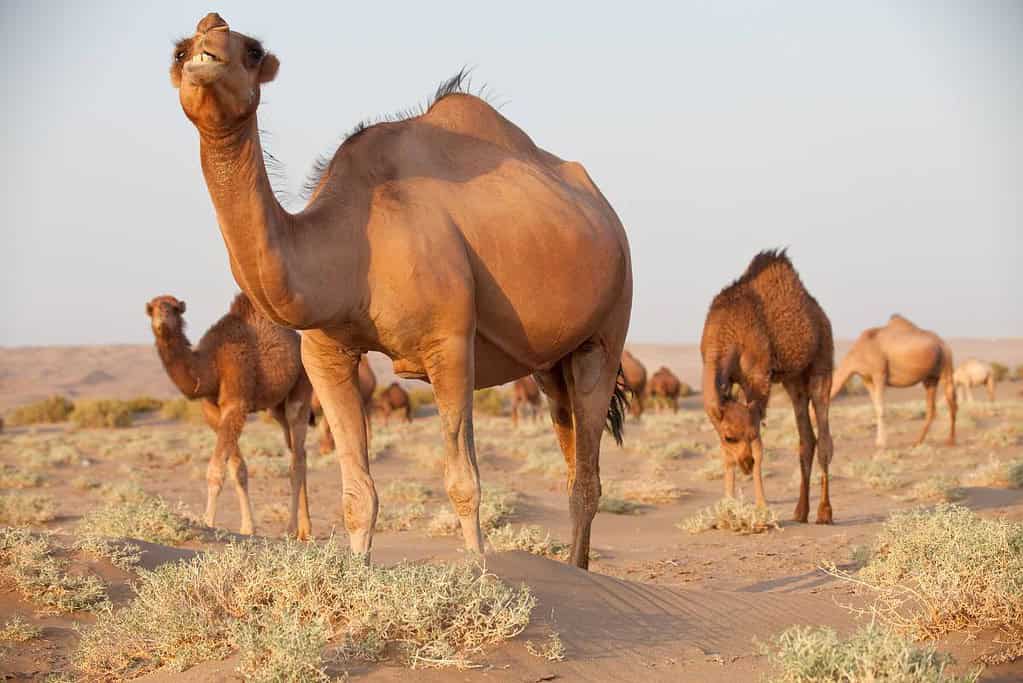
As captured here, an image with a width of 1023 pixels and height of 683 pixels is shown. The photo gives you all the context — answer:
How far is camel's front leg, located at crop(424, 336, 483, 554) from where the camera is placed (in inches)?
232

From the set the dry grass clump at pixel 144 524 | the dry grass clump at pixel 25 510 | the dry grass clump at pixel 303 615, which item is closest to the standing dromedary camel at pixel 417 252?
the dry grass clump at pixel 303 615

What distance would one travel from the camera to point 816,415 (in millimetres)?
13500

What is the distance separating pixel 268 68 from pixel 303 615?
2.56 meters

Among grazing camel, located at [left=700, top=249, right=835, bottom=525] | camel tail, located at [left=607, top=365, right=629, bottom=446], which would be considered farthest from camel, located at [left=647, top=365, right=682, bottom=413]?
camel tail, located at [left=607, top=365, right=629, bottom=446]

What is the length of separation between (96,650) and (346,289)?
7.11 ft

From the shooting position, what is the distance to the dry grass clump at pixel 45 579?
709 cm

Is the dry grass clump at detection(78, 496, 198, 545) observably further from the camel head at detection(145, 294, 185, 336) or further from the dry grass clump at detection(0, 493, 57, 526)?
the dry grass clump at detection(0, 493, 57, 526)

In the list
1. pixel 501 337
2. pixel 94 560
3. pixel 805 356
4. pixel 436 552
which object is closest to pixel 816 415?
pixel 805 356

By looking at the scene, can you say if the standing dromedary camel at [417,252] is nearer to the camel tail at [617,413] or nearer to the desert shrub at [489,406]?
the camel tail at [617,413]

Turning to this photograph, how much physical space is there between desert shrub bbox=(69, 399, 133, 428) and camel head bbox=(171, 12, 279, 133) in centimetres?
3260

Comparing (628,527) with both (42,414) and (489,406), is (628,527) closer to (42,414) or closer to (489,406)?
(489,406)

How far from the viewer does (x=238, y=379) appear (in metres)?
12.9

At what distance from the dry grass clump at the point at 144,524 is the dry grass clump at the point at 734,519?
5.61 metres

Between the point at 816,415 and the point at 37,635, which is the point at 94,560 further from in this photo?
the point at 816,415
